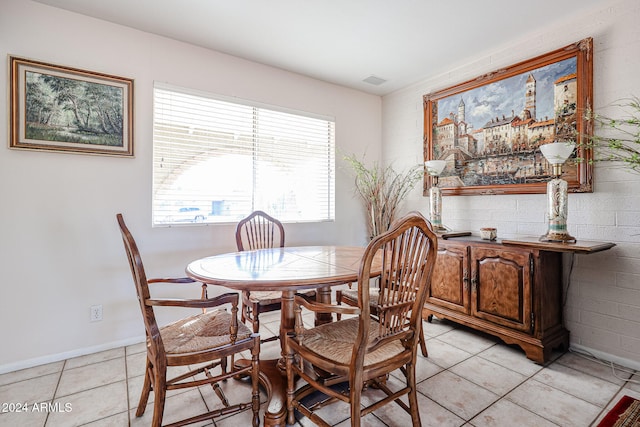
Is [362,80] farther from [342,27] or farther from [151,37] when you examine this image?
[151,37]

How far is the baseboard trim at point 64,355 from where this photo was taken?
2179mm

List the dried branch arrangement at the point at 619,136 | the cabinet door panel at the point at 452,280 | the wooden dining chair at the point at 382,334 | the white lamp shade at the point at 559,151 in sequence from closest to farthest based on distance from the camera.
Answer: the wooden dining chair at the point at 382,334 < the dried branch arrangement at the point at 619,136 < the white lamp shade at the point at 559,151 < the cabinet door panel at the point at 452,280

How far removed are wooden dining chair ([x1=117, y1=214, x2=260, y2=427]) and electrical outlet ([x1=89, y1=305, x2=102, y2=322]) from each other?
115 centimetres

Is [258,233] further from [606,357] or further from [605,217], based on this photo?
[606,357]

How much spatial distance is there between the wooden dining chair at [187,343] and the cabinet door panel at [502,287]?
194cm

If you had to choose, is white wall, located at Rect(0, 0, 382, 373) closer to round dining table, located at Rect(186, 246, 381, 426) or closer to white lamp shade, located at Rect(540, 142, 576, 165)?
round dining table, located at Rect(186, 246, 381, 426)

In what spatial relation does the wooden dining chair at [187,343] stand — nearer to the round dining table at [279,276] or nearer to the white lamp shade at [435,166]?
the round dining table at [279,276]

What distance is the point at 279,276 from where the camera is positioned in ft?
5.24

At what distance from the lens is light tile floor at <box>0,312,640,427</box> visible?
5.51ft

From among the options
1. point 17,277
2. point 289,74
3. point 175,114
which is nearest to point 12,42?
point 175,114

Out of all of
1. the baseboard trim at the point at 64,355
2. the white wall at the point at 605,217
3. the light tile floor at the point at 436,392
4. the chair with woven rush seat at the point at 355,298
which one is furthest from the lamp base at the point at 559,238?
the baseboard trim at the point at 64,355

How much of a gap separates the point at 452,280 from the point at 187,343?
2.26 metres

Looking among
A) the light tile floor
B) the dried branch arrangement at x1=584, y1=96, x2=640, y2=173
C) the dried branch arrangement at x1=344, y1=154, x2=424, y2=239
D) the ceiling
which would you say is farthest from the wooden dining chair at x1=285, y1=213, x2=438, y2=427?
the dried branch arrangement at x1=344, y1=154, x2=424, y2=239

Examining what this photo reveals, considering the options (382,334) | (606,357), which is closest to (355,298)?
(382,334)
